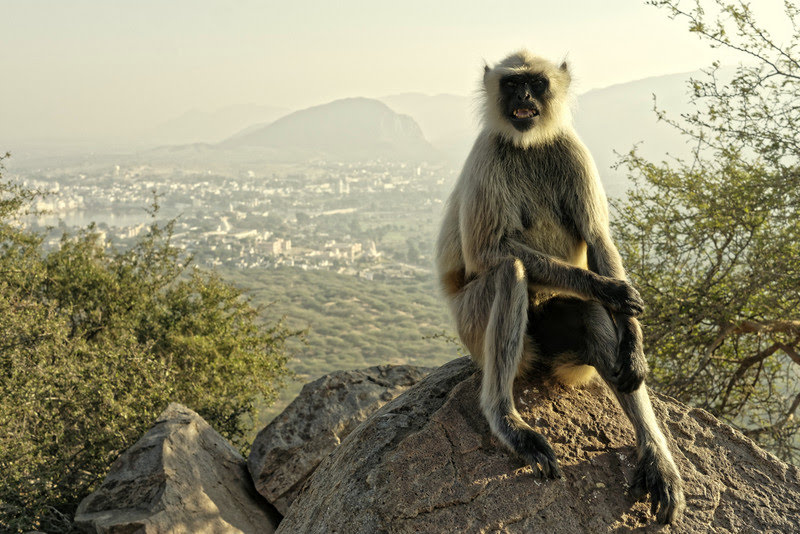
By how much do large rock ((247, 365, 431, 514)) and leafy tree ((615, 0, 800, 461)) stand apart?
11.5 feet

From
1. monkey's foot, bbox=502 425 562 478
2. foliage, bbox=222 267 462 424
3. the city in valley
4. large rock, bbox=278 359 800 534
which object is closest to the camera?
large rock, bbox=278 359 800 534

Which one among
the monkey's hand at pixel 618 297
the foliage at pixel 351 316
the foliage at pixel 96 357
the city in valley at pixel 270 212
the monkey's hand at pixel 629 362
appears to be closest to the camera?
the monkey's hand at pixel 629 362

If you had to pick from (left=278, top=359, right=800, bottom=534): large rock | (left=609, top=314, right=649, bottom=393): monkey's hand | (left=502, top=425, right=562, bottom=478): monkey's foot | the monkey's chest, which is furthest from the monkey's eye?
(left=502, top=425, right=562, bottom=478): monkey's foot

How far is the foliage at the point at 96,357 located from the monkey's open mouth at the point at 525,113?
6.13 metres

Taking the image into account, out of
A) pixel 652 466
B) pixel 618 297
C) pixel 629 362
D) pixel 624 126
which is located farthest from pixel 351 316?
pixel 652 466

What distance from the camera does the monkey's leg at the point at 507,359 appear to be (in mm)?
3414

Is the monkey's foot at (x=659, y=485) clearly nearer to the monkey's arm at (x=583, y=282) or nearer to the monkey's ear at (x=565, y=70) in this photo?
the monkey's arm at (x=583, y=282)

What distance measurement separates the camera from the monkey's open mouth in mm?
4195

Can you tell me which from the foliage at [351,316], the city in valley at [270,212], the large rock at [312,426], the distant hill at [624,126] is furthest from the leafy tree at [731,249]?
the foliage at [351,316]

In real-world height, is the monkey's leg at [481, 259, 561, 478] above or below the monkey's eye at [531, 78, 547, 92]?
below

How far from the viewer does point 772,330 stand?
302 inches

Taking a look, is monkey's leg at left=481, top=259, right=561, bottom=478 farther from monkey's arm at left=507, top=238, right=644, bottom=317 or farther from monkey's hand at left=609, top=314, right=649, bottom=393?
monkey's hand at left=609, top=314, right=649, bottom=393

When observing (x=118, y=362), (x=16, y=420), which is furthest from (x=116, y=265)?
(x=16, y=420)

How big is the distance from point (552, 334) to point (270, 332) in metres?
9.81
